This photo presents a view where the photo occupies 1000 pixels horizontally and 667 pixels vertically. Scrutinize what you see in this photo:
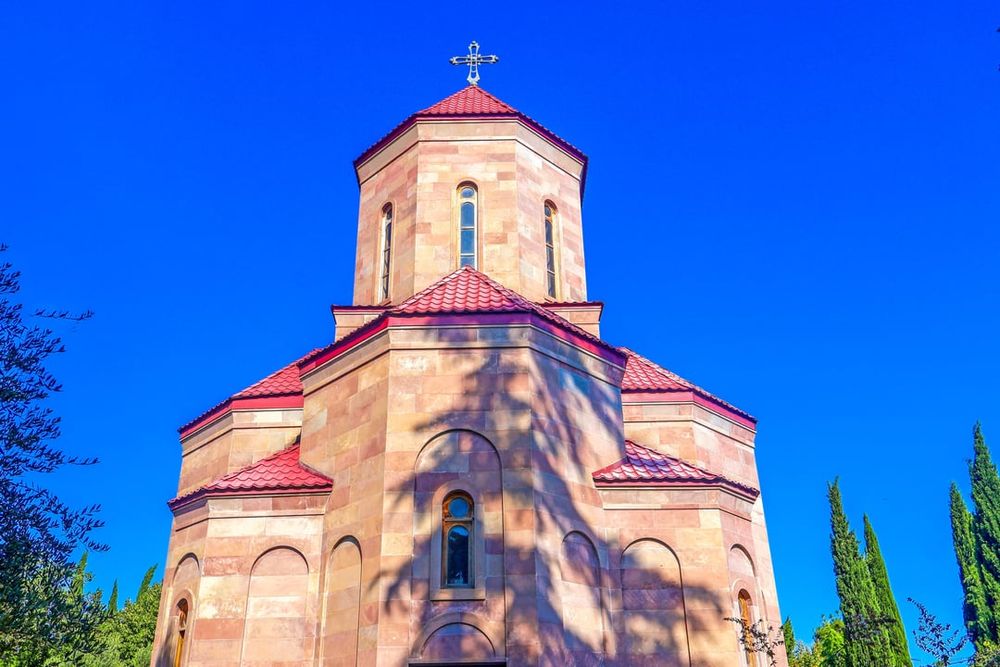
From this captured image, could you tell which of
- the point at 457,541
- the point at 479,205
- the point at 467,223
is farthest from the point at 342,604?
the point at 479,205

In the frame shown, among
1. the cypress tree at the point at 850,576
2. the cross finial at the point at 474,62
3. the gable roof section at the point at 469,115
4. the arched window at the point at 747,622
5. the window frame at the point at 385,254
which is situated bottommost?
the arched window at the point at 747,622

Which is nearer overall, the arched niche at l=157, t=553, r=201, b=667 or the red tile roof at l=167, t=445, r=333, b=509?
the arched niche at l=157, t=553, r=201, b=667

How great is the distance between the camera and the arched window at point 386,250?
18.6 meters

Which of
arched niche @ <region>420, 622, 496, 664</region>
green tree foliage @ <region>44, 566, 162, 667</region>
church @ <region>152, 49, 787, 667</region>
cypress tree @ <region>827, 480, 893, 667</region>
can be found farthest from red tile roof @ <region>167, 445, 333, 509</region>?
cypress tree @ <region>827, 480, 893, 667</region>

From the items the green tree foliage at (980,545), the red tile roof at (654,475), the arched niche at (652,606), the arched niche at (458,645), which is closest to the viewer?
the arched niche at (458,645)

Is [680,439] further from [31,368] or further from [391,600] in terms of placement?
[31,368]

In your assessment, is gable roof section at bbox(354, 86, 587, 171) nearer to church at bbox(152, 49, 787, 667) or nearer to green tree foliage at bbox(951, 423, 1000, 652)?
church at bbox(152, 49, 787, 667)

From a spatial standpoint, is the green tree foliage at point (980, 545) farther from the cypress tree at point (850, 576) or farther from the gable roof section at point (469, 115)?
the gable roof section at point (469, 115)

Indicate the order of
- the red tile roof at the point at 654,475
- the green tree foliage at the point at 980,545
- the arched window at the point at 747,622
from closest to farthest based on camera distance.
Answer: the arched window at the point at 747,622 < the red tile roof at the point at 654,475 < the green tree foliage at the point at 980,545

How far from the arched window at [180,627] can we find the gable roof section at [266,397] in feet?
13.5

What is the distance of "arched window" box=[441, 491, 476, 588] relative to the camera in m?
11.9

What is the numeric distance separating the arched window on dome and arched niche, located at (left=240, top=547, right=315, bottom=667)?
8.00 metres

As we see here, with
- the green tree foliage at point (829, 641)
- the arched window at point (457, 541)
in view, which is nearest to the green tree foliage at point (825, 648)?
the green tree foliage at point (829, 641)

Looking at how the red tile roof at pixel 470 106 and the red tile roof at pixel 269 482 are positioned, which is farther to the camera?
the red tile roof at pixel 470 106
